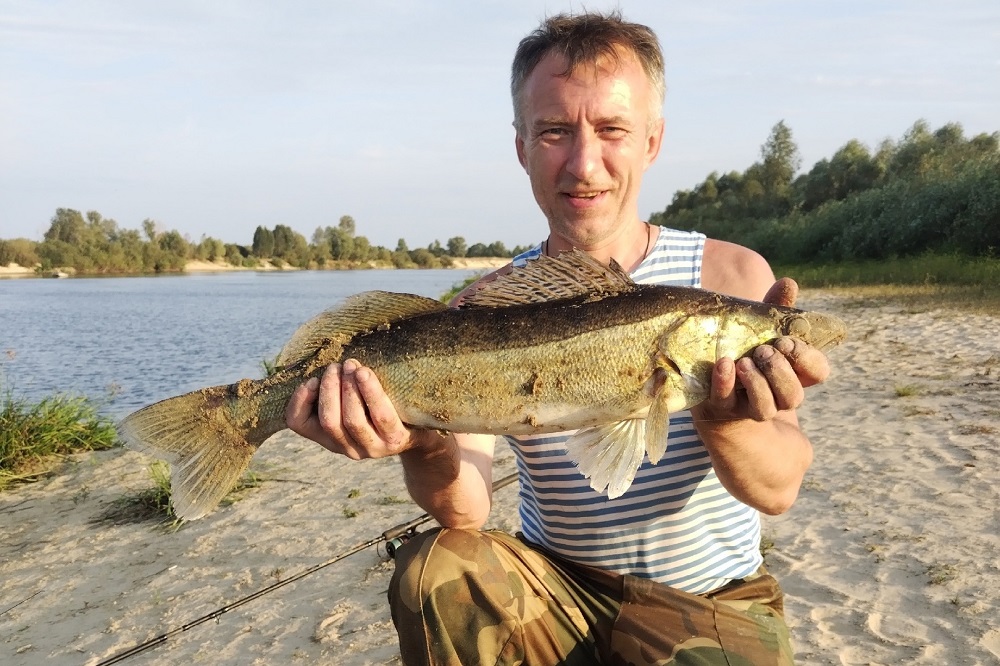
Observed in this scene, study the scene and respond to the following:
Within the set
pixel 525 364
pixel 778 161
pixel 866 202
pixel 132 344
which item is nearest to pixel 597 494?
pixel 525 364

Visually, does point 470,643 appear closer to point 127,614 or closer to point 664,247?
point 664,247

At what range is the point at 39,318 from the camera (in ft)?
99.5

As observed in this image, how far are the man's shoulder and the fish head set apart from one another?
661mm

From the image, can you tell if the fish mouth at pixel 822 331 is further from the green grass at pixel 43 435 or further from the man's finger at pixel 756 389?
the green grass at pixel 43 435

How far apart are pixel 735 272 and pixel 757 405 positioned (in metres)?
1.10

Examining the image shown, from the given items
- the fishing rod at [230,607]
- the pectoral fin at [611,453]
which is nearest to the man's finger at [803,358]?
the pectoral fin at [611,453]

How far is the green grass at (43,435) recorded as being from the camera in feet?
32.7

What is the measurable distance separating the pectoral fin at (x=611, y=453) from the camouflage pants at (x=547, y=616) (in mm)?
673

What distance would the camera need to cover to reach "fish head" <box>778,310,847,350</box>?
9.74ft

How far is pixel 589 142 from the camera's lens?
3564 millimetres

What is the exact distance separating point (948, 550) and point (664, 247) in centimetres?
376

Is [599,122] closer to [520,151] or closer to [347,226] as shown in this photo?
[520,151]

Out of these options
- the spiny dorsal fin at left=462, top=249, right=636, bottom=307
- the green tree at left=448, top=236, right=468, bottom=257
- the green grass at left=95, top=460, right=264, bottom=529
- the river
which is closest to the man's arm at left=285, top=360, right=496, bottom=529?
the spiny dorsal fin at left=462, top=249, right=636, bottom=307

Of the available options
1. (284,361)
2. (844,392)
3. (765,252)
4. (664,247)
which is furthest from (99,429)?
(765,252)
